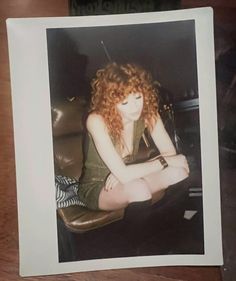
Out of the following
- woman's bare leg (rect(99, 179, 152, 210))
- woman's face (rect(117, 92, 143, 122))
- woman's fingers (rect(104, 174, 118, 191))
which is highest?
woman's face (rect(117, 92, 143, 122))

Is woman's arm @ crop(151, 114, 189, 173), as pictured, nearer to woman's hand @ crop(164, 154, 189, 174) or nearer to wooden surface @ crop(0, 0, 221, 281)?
woman's hand @ crop(164, 154, 189, 174)

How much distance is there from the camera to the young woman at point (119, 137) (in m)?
0.45

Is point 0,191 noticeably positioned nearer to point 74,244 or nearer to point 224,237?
point 74,244

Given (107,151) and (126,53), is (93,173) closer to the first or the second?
(107,151)

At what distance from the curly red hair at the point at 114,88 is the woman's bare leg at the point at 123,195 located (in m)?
0.05

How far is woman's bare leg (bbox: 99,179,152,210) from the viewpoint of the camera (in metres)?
0.46

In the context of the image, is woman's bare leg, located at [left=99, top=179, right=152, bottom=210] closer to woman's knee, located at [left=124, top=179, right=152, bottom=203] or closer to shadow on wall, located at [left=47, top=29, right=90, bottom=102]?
woman's knee, located at [left=124, top=179, right=152, bottom=203]

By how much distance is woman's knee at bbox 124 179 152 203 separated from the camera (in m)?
0.46

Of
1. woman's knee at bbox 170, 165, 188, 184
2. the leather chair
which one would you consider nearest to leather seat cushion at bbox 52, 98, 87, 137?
the leather chair

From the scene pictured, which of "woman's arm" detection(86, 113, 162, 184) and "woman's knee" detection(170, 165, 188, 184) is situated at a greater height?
"woman's arm" detection(86, 113, 162, 184)

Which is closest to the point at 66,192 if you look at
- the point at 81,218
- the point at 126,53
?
the point at 81,218

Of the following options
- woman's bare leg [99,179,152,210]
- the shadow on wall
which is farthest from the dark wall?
woman's bare leg [99,179,152,210]

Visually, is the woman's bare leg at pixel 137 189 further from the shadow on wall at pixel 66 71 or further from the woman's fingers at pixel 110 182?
the shadow on wall at pixel 66 71

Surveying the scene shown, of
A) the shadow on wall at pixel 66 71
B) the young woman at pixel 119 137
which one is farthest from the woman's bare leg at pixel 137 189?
the shadow on wall at pixel 66 71
